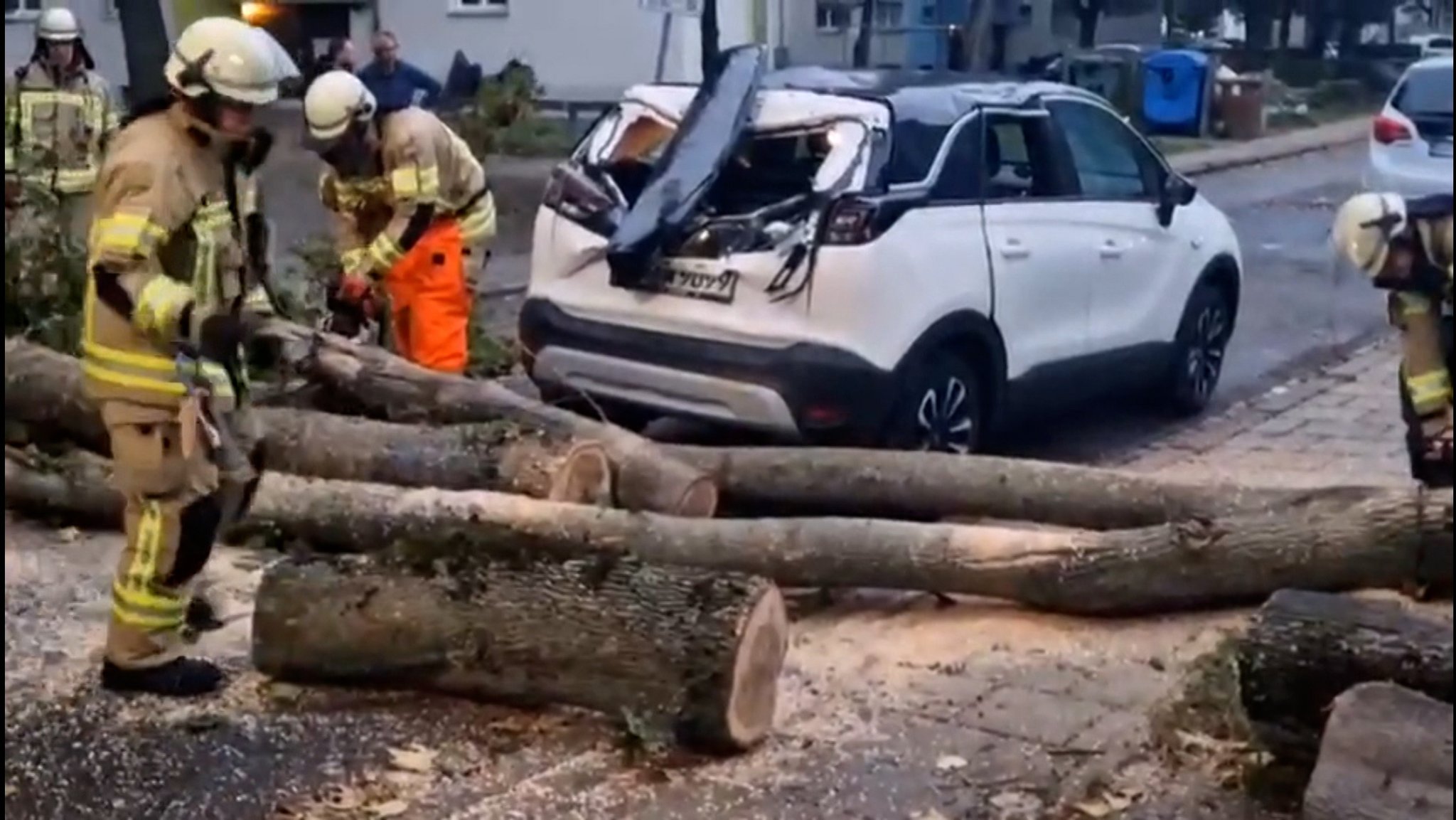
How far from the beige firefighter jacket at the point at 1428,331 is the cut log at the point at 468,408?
13.7 ft

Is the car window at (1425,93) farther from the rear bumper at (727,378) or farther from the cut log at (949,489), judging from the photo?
the rear bumper at (727,378)

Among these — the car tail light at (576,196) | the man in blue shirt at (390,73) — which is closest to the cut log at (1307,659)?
the car tail light at (576,196)

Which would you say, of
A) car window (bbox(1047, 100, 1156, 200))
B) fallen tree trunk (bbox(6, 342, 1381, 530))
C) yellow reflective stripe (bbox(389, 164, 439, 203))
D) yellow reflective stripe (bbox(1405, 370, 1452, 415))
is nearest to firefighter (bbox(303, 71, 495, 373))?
yellow reflective stripe (bbox(389, 164, 439, 203))

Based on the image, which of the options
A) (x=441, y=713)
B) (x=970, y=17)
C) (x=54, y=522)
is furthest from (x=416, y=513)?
(x=970, y=17)

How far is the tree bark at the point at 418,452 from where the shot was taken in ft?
21.7

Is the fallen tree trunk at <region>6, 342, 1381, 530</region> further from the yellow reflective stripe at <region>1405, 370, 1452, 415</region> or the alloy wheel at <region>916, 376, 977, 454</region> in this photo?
the yellow reflective stripe at <region>1405, 370, 1452, 415</region>

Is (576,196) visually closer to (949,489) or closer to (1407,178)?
(949,489)

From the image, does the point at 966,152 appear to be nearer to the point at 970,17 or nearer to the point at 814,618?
the point at 970,17

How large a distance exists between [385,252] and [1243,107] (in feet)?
14.1

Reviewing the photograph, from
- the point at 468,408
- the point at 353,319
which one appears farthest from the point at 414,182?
the point at 468,408

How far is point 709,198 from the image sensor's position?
750 cm

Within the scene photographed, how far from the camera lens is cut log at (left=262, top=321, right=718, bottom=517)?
670cm

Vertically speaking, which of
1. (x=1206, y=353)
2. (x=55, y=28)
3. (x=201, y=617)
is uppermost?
(x=55, y=28)

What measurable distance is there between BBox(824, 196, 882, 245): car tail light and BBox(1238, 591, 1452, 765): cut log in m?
2.78
